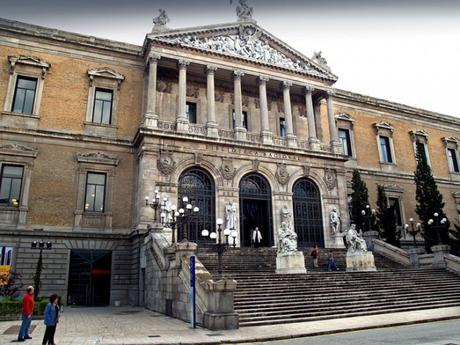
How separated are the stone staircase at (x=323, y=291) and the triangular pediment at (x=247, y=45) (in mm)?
14006

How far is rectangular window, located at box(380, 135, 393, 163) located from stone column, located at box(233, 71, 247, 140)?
1529 cm

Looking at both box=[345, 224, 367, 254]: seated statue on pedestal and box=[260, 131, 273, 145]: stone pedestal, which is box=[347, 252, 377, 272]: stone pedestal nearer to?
box=[345, 224, 367, 254]: seated statue on pedestal

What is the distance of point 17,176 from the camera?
71.9ft

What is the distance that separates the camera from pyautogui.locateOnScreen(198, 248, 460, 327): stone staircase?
13195 millimetres

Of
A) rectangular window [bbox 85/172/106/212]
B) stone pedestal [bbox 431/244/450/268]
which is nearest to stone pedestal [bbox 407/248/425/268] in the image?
stone pedestal [bbox 431/244/450/268]

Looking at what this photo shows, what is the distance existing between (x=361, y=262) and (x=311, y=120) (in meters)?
12.1

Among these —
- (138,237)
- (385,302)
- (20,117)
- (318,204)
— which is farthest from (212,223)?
(20,117)

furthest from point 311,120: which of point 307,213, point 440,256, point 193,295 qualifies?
point 193,295

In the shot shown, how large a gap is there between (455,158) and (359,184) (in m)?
17.8

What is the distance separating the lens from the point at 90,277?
21.7 m

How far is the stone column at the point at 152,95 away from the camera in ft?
75.9

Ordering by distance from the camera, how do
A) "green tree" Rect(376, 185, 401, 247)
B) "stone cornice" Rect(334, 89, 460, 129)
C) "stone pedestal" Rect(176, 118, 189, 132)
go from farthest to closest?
"stone cornice" Rect(334, 89, 460, 129) → "green tree" Rect(376, 185, 401, 247) → "stone pedestal" Rect(176, 118, 189, 132)

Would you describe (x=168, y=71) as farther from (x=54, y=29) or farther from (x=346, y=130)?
(x=346, y=130)

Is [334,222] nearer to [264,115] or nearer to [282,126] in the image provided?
[282,126]
